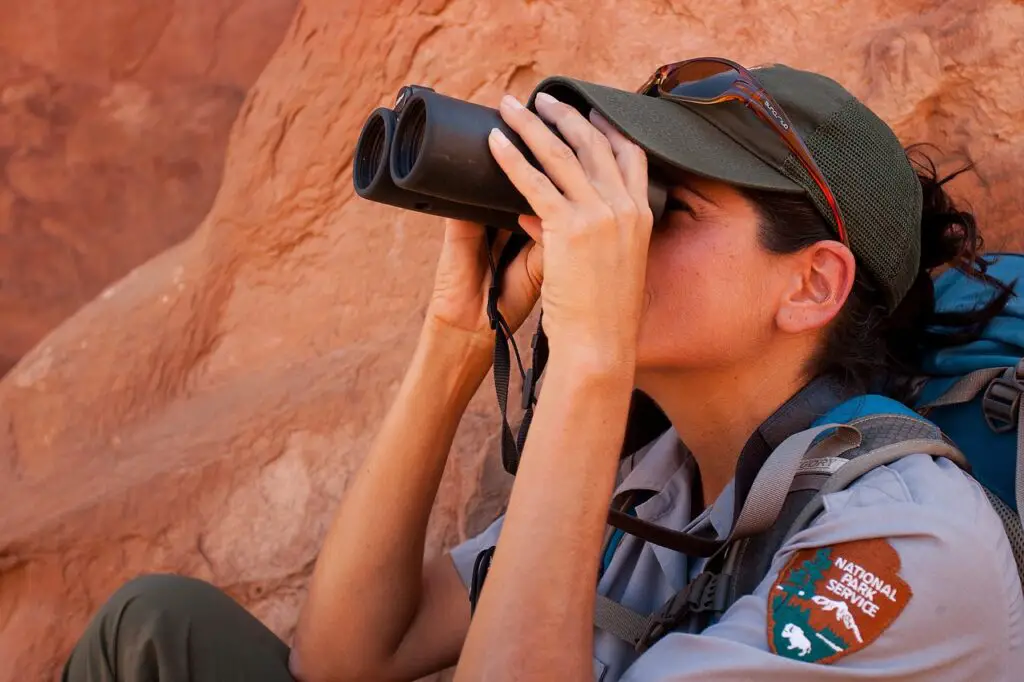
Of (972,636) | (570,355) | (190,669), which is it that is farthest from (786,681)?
(190,669)

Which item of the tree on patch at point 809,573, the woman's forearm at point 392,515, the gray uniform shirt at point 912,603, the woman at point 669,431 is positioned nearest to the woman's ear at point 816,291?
the woman at point 669,431

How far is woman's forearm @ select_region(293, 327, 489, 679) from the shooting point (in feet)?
4.79

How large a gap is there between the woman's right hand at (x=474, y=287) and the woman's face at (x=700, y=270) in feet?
0.58

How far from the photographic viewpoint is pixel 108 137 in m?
2.11

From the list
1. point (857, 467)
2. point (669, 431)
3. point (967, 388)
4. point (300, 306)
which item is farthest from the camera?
point (300, 306)

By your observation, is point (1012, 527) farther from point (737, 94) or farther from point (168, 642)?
point (168, 642)

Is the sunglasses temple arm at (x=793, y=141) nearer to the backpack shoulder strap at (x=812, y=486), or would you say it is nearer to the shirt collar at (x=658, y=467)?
the backpack shoulder strap at (x=812, y=486)

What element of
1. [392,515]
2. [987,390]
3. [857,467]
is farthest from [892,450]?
[392,515]

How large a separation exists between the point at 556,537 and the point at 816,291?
1.49ft

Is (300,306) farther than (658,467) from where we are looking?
Yes

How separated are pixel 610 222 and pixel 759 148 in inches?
9.2

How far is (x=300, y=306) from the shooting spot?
6.83 feet

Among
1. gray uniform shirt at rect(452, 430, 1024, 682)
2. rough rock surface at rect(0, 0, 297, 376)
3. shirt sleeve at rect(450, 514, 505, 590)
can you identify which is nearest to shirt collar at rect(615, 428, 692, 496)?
shirt sleeve at rect(450, 514, 505, 590)

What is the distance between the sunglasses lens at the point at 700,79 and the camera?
3.97 feet
